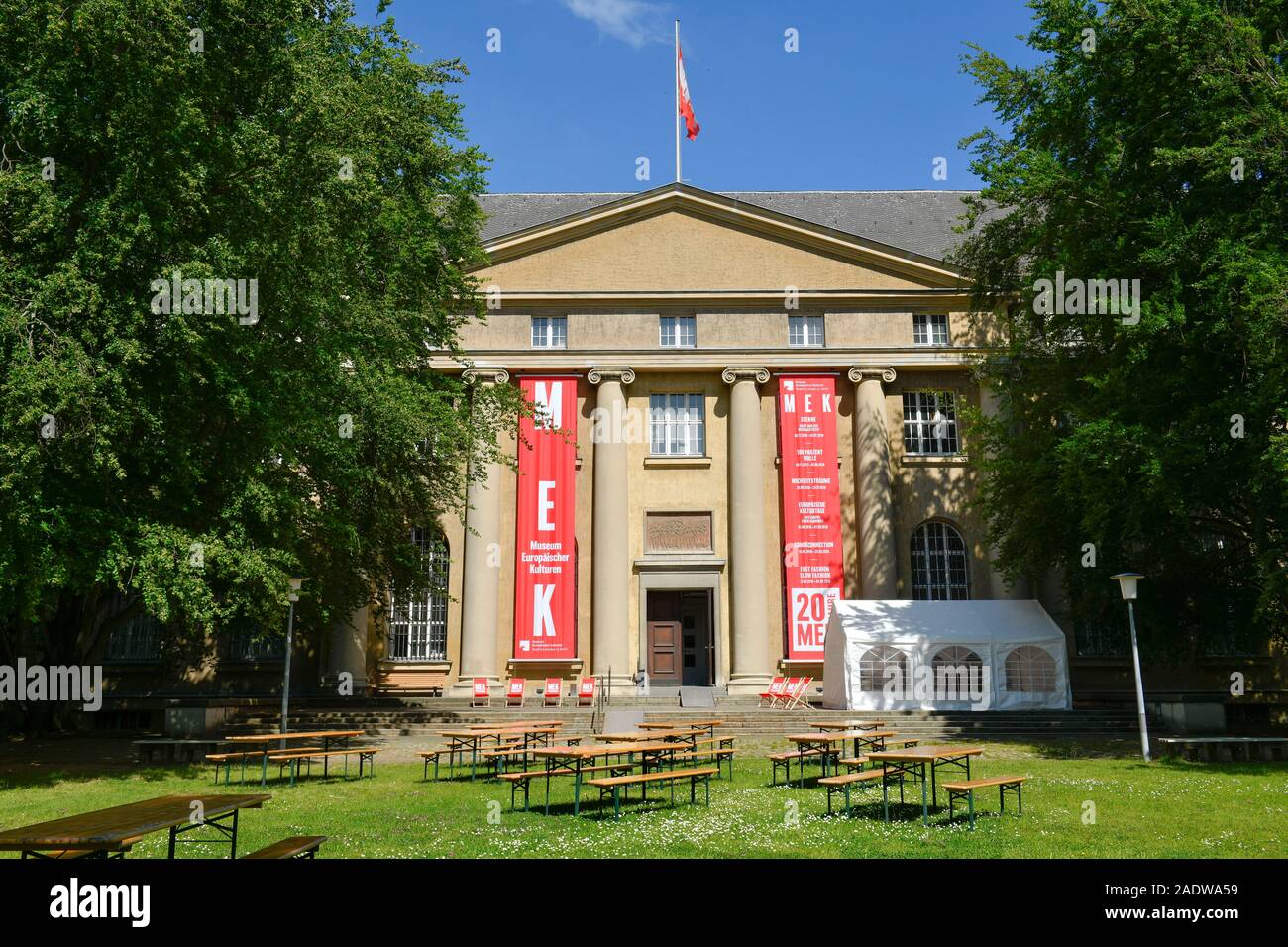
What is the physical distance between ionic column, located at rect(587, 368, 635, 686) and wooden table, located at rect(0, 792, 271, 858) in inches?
823

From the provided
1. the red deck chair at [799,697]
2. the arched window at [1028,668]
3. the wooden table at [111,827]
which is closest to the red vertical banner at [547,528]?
the red deck chair at [799,697]

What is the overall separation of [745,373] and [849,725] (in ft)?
44.8

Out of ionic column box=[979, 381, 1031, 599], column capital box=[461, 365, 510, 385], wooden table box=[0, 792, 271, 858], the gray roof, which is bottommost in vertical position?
wooden table box=[0, 792, 271, 858]

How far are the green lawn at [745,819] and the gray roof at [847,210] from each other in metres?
24.0

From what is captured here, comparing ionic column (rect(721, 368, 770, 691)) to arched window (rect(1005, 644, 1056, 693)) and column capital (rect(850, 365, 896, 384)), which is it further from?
arched window (rect(1005, 644, 1056, 693))

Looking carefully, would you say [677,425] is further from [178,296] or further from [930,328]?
[178,296]

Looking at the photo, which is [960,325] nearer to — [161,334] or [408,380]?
[408,380]

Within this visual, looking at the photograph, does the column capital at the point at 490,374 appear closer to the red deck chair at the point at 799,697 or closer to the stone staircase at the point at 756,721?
the stone staircase at the point at 756,721

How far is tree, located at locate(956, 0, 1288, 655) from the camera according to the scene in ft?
57.4

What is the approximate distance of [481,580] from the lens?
94.2 ft

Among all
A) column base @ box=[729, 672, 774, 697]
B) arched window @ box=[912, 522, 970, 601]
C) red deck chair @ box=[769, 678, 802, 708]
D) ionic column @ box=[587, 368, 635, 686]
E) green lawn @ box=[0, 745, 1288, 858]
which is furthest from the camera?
arched window @ box=[912, 522, 970, 601]

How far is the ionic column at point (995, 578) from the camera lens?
93.7 feet

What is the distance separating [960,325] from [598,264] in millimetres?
11769

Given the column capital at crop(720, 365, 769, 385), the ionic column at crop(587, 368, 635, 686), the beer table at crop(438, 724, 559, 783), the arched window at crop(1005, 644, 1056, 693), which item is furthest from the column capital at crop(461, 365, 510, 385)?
the arched window at crop(1005, 644, 1056, 693)
